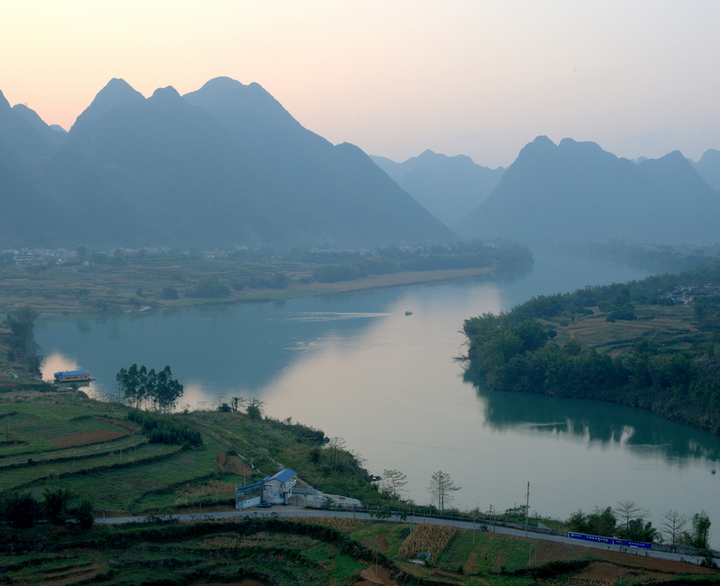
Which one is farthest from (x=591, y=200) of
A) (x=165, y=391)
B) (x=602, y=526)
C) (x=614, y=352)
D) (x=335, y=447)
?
(x=602, y=526)

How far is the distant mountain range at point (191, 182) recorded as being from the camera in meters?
77.3

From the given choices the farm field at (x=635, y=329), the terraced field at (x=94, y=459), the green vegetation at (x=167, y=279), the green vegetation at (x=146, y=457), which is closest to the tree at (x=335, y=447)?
the green vegetation at (x=146, y=457)

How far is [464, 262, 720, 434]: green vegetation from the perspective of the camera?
21.4m

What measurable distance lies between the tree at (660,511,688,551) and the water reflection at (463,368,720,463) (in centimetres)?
449

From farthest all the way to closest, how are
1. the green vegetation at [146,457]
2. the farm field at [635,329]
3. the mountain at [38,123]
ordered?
the mountain at [38,123]
the farm field at [635,329]
the green vegetation at [146,457]

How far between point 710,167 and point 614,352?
19598cm

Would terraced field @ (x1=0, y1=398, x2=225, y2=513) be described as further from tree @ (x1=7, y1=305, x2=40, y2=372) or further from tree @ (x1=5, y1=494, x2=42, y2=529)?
tree @ (x1=7, y1=305, x2=40, y2=372)

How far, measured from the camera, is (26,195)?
74062mm

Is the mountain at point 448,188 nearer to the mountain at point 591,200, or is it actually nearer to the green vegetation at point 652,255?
the mountain at point 591,200

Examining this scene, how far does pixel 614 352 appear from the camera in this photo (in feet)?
85.6

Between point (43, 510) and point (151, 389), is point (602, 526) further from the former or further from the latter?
point (151, 389)

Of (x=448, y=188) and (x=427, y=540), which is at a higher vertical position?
(x=448, y=188)

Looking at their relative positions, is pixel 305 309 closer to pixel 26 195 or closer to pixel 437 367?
pixel 437 367

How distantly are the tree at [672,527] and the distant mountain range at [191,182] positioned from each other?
224 feet
